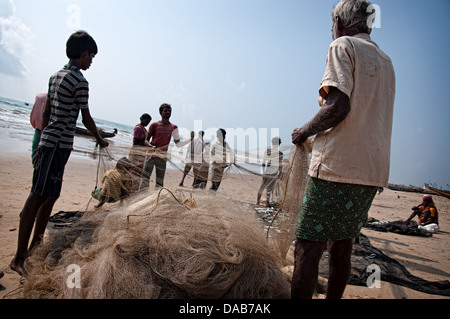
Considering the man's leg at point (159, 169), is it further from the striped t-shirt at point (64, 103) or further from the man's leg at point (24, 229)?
the man's leg at point (24, 229)

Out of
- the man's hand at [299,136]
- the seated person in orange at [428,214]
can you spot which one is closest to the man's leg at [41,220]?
the man's hand at [299,136]

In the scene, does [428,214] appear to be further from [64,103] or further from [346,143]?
[64,103]

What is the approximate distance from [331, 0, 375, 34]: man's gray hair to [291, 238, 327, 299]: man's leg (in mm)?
1482

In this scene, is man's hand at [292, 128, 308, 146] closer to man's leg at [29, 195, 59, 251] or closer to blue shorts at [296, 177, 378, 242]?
blue shorts at [296, 177, 378, 242]

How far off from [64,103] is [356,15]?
8.15ft

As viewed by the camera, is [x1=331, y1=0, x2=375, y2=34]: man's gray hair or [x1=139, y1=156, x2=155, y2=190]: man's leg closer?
[x1=331, y1=0, x2=375, y2=34]: man's gray hair

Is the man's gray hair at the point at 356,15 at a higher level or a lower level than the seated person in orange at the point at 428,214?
higher

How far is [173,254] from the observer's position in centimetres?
197

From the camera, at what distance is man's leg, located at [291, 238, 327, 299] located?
5.65 feet

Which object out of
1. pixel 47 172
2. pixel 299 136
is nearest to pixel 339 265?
pixel 299 136

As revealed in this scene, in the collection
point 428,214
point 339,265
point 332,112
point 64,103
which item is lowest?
point 428,214

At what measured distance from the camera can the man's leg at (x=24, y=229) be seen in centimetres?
240

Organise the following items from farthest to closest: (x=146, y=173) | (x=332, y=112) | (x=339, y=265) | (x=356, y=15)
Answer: (x=146, y=173) → (x=339, y=265) → (x=356, y=15) → (x=332, y=112)

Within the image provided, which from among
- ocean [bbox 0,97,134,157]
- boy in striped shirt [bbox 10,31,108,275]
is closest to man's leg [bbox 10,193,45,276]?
boy in striped shirt [bbox 10,31,108,275]
